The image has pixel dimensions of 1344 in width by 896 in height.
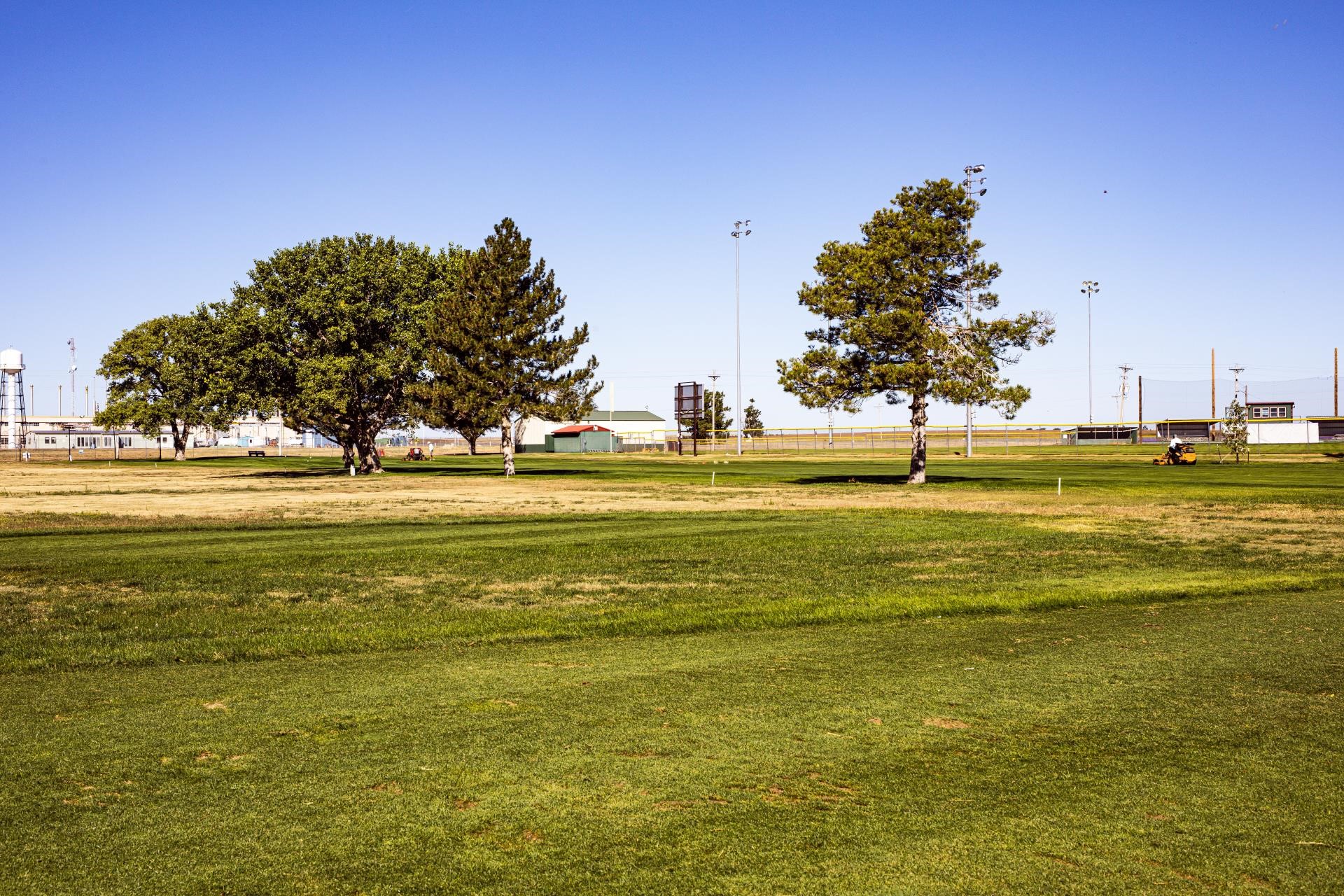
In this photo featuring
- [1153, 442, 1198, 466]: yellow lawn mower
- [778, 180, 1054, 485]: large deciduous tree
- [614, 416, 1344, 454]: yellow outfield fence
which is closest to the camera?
[778, 180, 1054, 485]: large deciduous tree

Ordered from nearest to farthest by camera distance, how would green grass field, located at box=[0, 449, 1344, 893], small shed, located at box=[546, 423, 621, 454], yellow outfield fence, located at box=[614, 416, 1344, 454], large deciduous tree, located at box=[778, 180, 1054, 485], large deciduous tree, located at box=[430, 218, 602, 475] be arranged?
green grass field, located at box=[0, 449, 1344, 893] < large deciduous tree, located at box=[778, 180, 1054, 485] < large deciduous tree, located at box=[430, 218, 602, 475] < yellow outfield fence, located at box=[614, 416, 1344, 454] < small shed, located at box=[546, 423, 621, 454]

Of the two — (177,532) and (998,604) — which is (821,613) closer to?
(998,604)

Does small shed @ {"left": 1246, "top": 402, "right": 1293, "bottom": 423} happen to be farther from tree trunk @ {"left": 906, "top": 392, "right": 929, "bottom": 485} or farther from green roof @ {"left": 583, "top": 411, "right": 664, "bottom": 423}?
tree trunk @ {"left": 906, "top": 392, "right": 929, "bottom": 485}

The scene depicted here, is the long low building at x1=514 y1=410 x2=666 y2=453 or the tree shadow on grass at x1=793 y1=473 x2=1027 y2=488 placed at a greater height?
the long low building at x1=514 y1=410 x2=666 y2=453

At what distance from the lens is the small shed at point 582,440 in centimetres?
14725

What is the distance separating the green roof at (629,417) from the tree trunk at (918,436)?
133 m

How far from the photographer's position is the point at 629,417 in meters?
186

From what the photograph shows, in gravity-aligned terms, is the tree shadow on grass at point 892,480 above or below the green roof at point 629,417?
below

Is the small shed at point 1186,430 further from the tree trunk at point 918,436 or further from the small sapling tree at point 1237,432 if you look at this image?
the tree trunk at point 918,436

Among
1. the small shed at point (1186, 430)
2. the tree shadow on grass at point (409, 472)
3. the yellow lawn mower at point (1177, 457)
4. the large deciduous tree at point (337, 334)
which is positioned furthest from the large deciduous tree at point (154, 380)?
the small shed at point (1186, 430)

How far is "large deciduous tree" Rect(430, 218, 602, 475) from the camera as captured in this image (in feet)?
200

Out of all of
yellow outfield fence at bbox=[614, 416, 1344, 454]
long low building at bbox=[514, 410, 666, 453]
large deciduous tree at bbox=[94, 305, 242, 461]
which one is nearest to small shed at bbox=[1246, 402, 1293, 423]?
yellow outfield fence at bbox=[614, 416, 1344, 454]

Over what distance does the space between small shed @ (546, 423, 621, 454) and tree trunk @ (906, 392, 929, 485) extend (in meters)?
99.6

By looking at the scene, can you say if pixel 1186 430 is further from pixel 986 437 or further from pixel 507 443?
pixel 507 443
